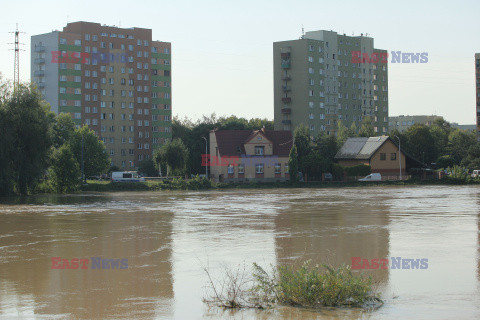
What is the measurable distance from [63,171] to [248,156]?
26868 mm

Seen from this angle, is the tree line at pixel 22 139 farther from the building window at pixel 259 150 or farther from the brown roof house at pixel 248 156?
the building window at pixel 259 150

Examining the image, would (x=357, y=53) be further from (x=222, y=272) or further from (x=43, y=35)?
(x=222, y=272)

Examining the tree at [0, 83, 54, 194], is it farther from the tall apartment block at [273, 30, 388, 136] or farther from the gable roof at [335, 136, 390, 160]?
the tall apartment block at [273, 30, 388, 136]

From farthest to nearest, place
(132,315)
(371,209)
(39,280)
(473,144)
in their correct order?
(473,144) → (371,209) → (39,280) → (132,315)

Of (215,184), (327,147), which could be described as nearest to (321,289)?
(215,184)

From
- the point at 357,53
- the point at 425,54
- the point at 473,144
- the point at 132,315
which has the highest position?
the point at 357,53

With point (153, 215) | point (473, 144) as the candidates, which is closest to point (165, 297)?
point (153, 215)

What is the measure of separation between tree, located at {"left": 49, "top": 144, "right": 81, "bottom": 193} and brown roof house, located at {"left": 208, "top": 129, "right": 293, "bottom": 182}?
72.1 feet

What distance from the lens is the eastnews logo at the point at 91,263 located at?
57.4 ft

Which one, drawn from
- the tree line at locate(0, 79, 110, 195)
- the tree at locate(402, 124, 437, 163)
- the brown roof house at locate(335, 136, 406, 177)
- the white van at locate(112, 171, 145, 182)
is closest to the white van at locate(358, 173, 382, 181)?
the brown roof house at locate(335, 136, 406, 177)

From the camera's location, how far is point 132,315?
1196cm

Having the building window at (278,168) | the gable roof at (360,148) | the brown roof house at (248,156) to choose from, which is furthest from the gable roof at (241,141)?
the gable roof at (360,148)

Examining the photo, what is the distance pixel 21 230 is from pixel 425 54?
41.7 meters

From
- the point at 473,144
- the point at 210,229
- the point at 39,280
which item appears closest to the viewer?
the point at 39,280
